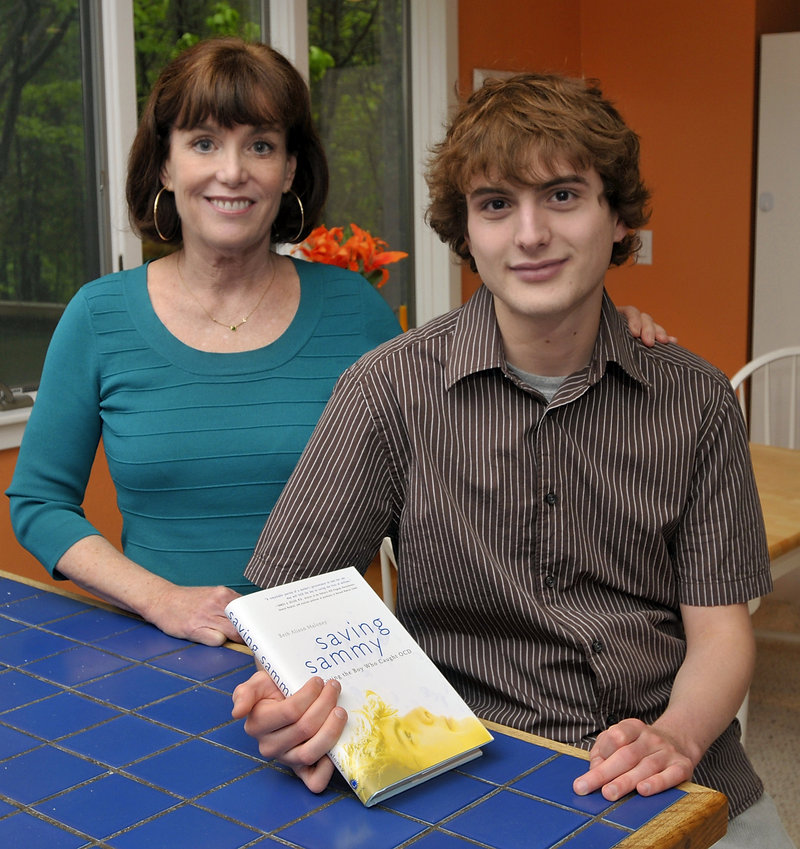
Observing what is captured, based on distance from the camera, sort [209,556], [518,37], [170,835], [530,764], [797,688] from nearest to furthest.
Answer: [170,835] < [530,764] < [209,556] < [797,688] < [518,37]

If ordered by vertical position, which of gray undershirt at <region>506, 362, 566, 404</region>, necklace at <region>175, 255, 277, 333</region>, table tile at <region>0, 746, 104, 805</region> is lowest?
table tile at <region>0, 746, 104, 805</region>

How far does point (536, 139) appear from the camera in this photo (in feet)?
4.03

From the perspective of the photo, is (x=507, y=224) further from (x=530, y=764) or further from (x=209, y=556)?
(x=209, y=556)

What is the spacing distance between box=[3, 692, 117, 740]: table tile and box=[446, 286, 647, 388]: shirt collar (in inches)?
20.9

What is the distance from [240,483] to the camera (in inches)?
67.9

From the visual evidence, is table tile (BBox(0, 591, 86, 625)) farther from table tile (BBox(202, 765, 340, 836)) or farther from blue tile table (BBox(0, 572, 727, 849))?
table tile (BBox(202, 765, 340, 836))

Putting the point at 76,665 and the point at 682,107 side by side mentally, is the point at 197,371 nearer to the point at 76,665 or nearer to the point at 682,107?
the point at 76,665

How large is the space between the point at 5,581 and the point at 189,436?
35 cm

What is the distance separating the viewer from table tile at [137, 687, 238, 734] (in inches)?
41.9

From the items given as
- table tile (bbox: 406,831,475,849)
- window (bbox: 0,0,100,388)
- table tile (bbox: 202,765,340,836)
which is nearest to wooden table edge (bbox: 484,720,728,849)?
table tile (bbox: 406,831,475,849)

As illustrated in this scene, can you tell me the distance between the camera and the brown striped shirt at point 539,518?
4.13 ft

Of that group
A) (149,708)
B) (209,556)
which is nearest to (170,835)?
(149,708)

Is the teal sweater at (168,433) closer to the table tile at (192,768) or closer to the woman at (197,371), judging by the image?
the woman at (197,371)

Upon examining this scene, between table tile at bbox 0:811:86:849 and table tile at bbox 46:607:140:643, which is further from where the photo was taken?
table tile at bbox 46:607:140:643
